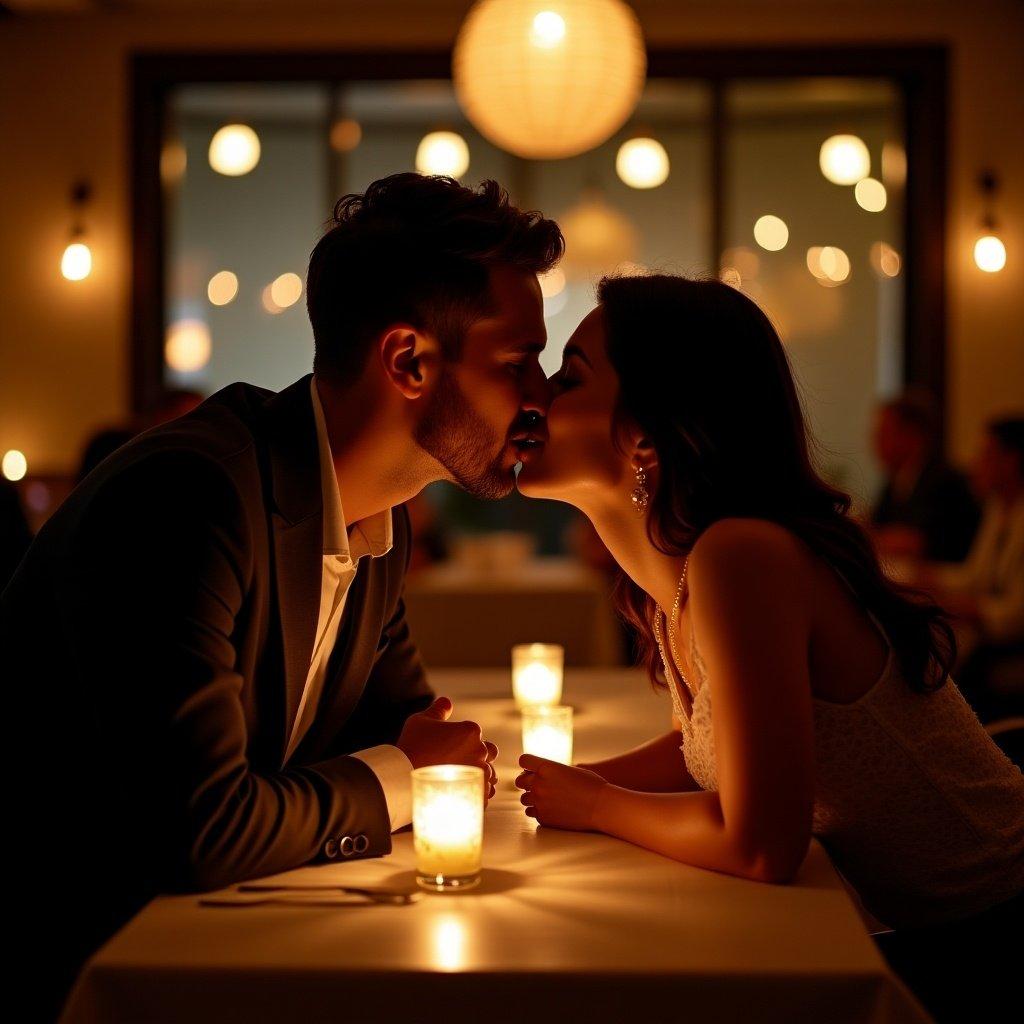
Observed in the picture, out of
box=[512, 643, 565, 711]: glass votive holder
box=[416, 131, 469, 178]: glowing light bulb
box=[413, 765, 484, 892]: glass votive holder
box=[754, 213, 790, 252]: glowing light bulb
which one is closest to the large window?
box=[754, 213, 790, 252]: glowing light bulb

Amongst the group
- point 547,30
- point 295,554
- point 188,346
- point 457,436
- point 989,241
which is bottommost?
point 295,554

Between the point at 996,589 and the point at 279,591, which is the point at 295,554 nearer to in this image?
the point at 279,591

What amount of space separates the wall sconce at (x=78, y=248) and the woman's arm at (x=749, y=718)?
18.7ft

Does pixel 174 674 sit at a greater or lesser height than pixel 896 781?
greater

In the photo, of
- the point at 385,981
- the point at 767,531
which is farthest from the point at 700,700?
the point at 385,981

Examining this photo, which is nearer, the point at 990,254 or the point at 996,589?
the point at 996,589

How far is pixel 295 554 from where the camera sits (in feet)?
4.74

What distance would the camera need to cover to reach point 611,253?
22.9ft

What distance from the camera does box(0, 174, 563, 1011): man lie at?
48.5 inches

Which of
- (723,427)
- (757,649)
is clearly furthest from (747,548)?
(723,427)

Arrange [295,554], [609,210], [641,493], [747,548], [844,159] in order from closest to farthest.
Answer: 1. [747,548]
2. [295,554]
3. [641,493]
4. [844,159]
5. [609,210]

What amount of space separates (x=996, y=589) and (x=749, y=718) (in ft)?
12.2

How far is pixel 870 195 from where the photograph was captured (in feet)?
22.2

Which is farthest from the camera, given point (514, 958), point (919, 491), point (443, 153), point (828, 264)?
point (828, 264)
